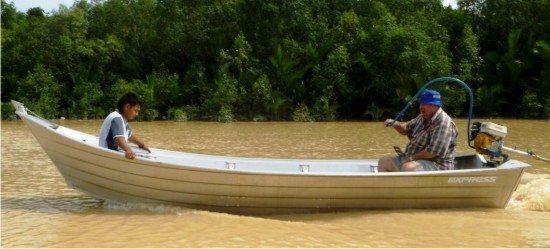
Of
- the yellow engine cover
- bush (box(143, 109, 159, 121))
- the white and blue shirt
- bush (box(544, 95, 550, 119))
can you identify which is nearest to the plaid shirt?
the yellow engine cover

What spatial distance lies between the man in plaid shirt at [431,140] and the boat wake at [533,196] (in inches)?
41.5

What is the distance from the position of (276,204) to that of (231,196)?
447mm

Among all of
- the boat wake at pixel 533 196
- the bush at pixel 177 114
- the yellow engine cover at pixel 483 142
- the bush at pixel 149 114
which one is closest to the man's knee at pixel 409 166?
the yellow engine cover at pixel 483 142

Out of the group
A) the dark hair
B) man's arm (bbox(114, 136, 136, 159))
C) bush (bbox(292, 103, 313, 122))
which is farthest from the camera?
bush (bbox(292, 103, 313, 122))

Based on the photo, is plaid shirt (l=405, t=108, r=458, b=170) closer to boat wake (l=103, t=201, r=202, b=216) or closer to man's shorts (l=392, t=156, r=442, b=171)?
man's shorts (l=392, t=156, r=442, b=171)

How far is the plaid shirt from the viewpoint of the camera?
6.08m

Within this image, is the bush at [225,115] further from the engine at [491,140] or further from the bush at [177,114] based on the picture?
the engine at [491,140]

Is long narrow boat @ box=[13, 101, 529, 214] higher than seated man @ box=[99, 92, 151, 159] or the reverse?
the reverse

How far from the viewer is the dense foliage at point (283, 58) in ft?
79.8

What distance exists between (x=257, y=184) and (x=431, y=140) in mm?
1777

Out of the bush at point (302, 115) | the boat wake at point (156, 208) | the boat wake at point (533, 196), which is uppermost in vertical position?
the boat wake at point (156, 208)

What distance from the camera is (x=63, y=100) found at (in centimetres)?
2670

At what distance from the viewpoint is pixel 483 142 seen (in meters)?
6.57

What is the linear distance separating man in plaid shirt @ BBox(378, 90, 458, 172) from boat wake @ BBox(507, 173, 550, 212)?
1.05m
